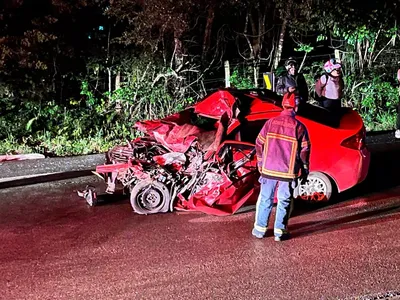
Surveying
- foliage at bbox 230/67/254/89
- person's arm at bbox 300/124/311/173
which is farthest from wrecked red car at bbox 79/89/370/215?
foliage at bbox 230/67/254/89

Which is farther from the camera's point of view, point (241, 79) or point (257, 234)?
point (241, 79)

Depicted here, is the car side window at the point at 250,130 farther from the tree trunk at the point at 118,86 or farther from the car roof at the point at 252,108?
the tree trunk at the point at 118,86

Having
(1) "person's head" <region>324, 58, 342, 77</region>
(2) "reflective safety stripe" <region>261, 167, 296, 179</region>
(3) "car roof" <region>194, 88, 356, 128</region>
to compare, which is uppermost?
(1) "person's head" <region>324, 58, 342, 77</region>

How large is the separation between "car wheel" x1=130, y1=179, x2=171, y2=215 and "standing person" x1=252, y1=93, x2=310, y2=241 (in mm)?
1588

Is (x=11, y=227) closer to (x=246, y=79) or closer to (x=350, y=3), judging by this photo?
(x=246, y=79)

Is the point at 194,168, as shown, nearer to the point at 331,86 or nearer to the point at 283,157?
the point at 283,157

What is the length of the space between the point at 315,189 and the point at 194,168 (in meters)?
1.66

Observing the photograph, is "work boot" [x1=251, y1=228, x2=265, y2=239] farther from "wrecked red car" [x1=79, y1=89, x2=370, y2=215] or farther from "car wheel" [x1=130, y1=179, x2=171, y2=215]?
"car wheel" [x1=130, y1=179, x2=171, y2=215]

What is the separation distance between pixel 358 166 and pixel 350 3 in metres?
8.27

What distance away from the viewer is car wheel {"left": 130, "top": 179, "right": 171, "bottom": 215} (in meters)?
7.49

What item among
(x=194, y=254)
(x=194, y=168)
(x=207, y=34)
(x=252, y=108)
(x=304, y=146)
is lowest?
(x=194, y=254)

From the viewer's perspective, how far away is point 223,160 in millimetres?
7348

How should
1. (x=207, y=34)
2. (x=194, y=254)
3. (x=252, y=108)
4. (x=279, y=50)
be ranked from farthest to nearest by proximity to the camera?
1. (x=279, y=50)
2. (x=207, y=34)
3. (x=252, y=108)
4. (x=194, y=254)

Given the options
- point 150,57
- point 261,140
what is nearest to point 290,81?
point 261,140
